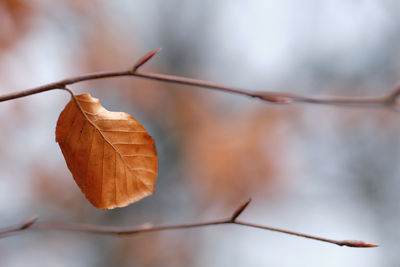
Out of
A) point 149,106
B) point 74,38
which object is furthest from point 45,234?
point 74,38

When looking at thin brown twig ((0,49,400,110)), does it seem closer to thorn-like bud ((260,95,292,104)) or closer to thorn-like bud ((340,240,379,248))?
thorn-like bud ((260,95,292,104))

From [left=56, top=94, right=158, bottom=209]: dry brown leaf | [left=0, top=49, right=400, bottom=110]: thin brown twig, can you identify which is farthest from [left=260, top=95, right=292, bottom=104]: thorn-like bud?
[left=56, top=94, right=158, bottom=209]: dry brown leaf

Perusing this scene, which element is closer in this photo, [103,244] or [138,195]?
[138,195]

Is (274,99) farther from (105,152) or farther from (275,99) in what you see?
(105,152)

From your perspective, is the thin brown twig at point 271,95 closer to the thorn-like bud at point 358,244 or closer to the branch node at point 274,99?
the branch node at point 274,99

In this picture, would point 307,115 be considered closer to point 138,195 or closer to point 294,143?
point 294,143

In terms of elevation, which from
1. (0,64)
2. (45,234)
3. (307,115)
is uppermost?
(0,64)

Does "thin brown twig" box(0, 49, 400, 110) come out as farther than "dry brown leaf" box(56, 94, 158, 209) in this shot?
No

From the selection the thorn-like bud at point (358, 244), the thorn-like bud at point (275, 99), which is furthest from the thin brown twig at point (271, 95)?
the thorn-like bud at point (358, 244)

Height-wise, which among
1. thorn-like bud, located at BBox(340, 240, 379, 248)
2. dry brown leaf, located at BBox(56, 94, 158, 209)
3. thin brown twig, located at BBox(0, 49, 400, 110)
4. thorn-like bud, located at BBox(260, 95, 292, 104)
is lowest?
thorn-like bud, located at BBox(340, 240, 379, 248)
